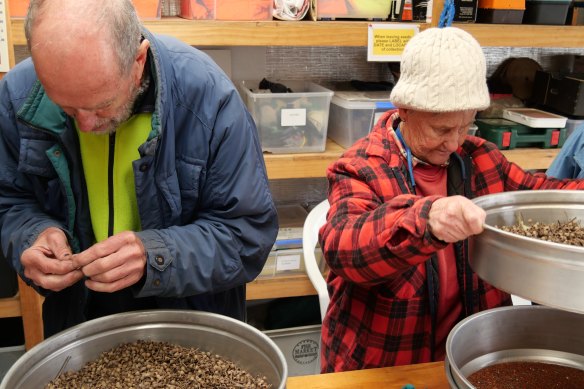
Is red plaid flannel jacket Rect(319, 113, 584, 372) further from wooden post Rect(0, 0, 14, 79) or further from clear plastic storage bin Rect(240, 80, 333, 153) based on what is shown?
wooden post Rect(0, 0, 14, 79)

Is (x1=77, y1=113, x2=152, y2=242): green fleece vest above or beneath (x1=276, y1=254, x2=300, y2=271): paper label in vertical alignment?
above

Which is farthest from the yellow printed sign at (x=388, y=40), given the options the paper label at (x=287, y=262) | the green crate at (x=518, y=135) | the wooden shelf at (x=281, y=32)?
the paper label at (x=287, y=262)

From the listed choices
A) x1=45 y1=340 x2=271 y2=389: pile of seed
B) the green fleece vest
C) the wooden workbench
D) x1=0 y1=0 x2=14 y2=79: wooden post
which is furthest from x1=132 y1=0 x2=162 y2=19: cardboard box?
the wooden workbench

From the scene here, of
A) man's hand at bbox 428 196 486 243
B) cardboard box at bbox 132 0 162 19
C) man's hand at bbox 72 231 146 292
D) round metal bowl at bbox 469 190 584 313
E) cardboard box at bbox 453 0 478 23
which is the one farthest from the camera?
cardboard box at bbox 453 0 478 23

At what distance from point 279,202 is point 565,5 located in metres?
1.43

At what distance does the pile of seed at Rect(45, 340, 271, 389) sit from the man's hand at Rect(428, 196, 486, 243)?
39 centimetres

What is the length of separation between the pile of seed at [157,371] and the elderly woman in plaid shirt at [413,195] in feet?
Answer: 1.01

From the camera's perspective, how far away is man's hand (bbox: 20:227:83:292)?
1035 millimetres

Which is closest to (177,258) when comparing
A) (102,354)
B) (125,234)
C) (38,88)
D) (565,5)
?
(125,234)

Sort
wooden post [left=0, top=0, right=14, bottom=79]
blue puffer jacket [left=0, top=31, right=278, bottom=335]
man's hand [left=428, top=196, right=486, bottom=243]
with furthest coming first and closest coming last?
wooden post [left=0, top=0, right=14, bottom=79]
blue puffer jacket [left=0, top=31, right=278, bottom=335]
man's hand [left=428, top=196, right=486, bottom=243]

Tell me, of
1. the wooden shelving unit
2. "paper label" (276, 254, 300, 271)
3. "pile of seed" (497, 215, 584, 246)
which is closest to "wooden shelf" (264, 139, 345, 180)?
the wooden shelving unit

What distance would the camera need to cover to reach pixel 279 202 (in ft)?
8.97

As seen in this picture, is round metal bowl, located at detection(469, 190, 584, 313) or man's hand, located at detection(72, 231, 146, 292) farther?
man's hand, located at detection(72, 231, 146, 292)

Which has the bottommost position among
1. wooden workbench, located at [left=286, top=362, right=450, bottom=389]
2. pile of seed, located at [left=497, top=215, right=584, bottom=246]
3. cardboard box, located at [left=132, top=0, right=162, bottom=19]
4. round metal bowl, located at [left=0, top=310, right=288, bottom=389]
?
wooden workbench, located at [left=286, top=362, right=450, bottom=389]
